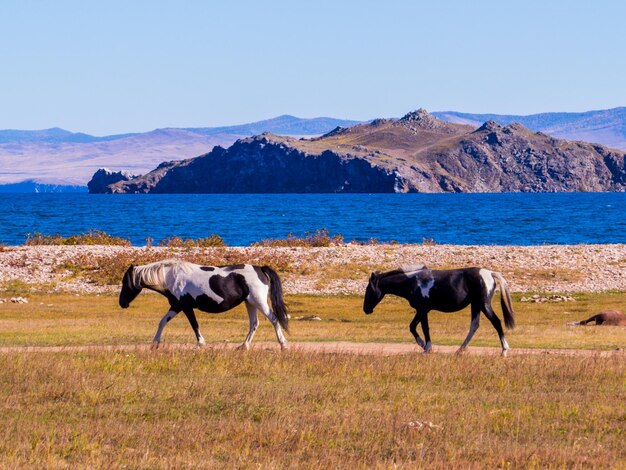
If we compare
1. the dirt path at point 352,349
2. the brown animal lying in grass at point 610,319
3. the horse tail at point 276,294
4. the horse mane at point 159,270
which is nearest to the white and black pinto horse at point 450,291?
the dirt path at point 352,349

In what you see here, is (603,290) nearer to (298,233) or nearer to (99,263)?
(99,263)

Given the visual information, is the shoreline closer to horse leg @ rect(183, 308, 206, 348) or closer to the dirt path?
the dirt path

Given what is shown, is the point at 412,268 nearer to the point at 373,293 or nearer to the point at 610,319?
the point at 373,293

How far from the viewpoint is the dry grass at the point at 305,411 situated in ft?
40.8

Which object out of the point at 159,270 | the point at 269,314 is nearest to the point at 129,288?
the point at 159,270

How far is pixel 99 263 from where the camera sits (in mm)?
49062

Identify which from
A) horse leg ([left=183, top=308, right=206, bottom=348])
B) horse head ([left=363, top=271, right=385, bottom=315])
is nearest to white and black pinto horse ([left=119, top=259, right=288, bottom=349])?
horse leg ([left=183, top=308, right=206, bottom=348])

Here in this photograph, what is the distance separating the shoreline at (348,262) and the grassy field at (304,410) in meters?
21.2

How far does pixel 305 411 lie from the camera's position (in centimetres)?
1532

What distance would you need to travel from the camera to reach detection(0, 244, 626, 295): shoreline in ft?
151

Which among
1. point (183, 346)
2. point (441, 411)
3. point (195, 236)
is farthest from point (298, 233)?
point (441, 411)

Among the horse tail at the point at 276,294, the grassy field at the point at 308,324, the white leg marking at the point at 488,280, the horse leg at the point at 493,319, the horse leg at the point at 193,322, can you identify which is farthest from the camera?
the grassy field at the point at 308,324

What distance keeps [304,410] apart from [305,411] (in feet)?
0.31

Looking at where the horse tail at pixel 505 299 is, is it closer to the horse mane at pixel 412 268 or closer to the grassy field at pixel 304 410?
the grassy field at pixel 304 410
